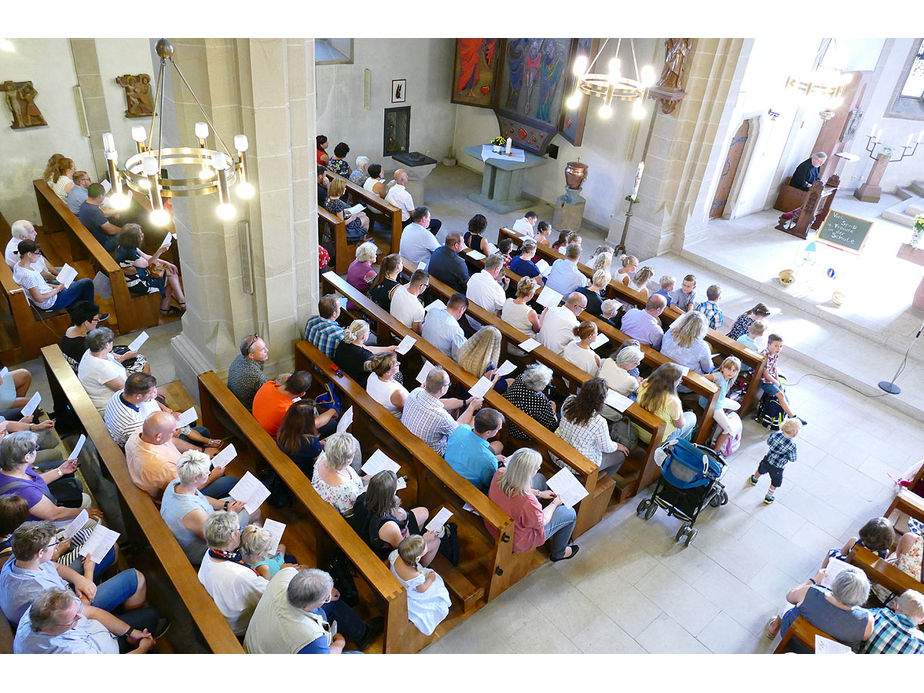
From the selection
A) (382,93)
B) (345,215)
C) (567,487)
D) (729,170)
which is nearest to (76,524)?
(567,487)

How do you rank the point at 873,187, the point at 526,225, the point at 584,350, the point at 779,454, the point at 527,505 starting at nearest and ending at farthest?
the point at 527,505, the point at 779,454, the point at 584,350, the point at 526,225, the point at 873,187

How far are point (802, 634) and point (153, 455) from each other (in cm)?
418

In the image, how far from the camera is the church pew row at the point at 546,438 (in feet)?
16.3

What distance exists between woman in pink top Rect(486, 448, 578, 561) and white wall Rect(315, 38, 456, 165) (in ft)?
28.6

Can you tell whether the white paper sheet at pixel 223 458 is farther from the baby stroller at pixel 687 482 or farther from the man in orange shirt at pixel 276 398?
the baby stroller at pixel 687 482

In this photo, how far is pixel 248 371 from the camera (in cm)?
522

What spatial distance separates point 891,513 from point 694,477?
1843mm

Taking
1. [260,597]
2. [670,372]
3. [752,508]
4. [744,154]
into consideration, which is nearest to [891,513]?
[752,508]

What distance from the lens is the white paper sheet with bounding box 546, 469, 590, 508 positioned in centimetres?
470

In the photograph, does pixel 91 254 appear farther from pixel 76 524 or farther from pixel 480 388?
pixel 480 388

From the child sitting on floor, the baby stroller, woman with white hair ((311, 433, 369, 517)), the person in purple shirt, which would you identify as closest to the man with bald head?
woman with white hair ((311, 433, 369, 517))

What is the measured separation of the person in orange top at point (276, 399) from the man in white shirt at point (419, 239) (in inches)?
136

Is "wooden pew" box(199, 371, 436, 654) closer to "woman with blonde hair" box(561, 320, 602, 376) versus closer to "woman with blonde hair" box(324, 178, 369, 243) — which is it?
"woman with blonde hair" box(561, 320, 602, 376)

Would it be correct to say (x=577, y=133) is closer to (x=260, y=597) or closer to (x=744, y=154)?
(x=744, y=154)
